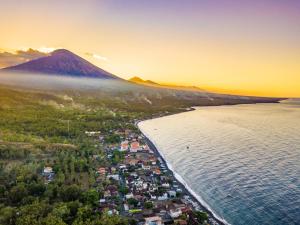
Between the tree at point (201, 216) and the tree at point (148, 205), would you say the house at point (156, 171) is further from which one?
the tree at point (201, 216)

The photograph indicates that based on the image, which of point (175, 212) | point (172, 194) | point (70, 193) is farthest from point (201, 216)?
point (70, 193)

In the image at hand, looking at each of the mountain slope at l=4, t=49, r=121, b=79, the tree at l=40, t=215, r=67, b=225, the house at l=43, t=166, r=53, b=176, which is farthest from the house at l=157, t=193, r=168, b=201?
the mountain slope at l=4, t=49, r=121, b=79

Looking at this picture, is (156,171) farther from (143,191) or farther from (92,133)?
(92,133)

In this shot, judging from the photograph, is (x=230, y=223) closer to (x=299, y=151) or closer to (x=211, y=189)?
(x=211, y=189)

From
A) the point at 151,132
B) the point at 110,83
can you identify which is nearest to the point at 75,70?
the point at 110,83

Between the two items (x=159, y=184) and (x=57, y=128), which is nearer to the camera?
(x=159, y=184)
